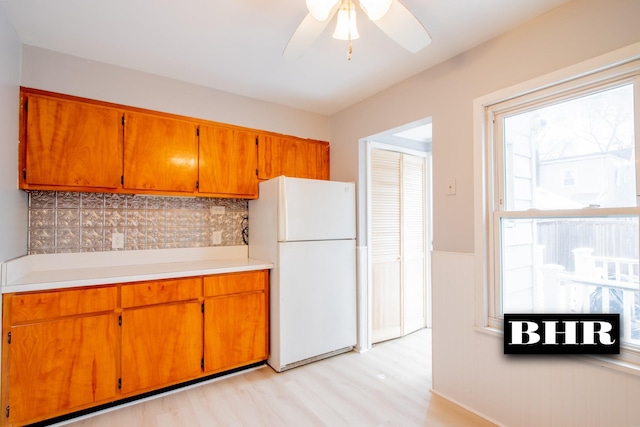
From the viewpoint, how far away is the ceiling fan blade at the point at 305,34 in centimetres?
142

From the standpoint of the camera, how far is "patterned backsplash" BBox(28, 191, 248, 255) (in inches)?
86.7

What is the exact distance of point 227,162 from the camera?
272cm

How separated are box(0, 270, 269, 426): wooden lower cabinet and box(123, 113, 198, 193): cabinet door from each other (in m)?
0.78

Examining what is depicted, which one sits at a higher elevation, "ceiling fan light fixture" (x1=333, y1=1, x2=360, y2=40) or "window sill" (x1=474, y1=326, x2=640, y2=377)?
"ceiling fan light fixture" (x1=333, y1=1, x2=360, y2=40)

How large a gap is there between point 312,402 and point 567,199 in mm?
2028

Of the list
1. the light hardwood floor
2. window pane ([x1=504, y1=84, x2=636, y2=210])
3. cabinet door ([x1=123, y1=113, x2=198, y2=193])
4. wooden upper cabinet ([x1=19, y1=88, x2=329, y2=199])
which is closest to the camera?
window pane ([x1=504, y1=84, x2=636, y2=210])

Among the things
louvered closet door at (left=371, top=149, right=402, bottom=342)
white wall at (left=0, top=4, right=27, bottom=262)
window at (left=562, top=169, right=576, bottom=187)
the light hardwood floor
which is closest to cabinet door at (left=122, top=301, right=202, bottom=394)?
the light hardwood floor

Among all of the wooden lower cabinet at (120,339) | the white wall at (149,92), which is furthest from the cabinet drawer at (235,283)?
the white wall at (149,92)

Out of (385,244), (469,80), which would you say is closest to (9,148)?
(469,80)

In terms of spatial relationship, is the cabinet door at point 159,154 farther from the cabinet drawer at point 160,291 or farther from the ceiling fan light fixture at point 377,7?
the ceiling fan light fixture at point 377,7

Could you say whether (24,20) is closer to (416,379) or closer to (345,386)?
(345,386)

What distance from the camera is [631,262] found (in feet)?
4.83

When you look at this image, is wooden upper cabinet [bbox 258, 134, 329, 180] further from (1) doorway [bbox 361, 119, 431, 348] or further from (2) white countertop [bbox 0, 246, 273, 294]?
(2) white countertop [bbox 0, 246, 273, 294]

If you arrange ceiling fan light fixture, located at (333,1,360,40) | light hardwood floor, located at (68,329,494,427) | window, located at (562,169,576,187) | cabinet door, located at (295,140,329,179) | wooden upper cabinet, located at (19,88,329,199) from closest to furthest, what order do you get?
ceiling fan light fixture, located at (333,1,360,40)
window, located at (562,169,576,187)
light hardwood floor, located at (68,329,494,427)
wooden upper cabinet, located at (19,88,329,199)
cabinet door, located at (295,140,329,179)
